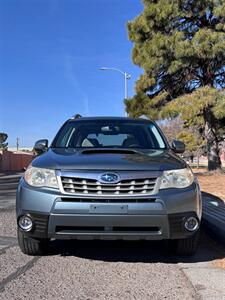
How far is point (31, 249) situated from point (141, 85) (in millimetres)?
17654

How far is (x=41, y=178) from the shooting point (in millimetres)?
5395

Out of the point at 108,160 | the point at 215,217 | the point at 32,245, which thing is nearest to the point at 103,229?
the point at 108,160

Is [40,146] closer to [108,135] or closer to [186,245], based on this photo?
[108,135]

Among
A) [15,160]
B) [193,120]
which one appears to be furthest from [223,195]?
[15,160]

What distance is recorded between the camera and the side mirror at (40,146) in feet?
22.8

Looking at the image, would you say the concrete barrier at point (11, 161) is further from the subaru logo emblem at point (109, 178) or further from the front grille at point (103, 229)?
A: the subaru logo emblem at point (109, 178)

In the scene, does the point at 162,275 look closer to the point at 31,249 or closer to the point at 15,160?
the point at 31,249

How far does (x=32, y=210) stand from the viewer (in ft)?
17.3

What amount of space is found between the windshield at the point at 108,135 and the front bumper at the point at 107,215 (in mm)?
1601

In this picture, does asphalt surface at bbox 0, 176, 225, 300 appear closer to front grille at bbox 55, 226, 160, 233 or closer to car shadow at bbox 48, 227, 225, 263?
car shadow at bbox 48, 227, 225, 263

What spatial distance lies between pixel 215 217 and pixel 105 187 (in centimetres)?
336

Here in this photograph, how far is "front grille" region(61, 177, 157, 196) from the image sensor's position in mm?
5203

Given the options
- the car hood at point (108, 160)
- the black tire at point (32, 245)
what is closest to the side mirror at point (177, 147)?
the car hood at point (108, 160)

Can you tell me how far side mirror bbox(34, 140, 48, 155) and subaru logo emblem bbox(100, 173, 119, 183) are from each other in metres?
1.90
